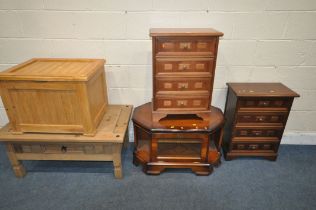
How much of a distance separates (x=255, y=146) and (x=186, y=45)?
1.18 metres

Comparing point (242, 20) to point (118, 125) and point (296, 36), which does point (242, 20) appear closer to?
point (296, 36)

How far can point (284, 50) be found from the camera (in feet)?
6.07

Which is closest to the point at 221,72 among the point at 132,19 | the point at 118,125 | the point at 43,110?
the point at 132,19

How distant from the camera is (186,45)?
1.44 meters

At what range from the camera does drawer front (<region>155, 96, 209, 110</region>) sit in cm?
162

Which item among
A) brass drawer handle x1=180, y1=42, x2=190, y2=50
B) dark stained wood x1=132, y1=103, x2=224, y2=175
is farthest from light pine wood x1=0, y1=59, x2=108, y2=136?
brass drawer handle x1=180, y1=42, x2=190, y2=50

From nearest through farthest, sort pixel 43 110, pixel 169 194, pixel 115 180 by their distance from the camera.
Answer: pixel 43 110 → pixel 169 194 → pixel 115 180

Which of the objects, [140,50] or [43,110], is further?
[140,50]

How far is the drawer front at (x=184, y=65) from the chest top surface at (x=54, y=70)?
50cm

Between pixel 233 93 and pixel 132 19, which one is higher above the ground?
pixel 132 19

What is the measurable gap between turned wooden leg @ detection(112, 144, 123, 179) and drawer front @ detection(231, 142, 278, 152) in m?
1.04

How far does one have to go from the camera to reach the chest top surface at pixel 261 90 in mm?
1688

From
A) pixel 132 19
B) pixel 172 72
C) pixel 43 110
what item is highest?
pixel 132 19

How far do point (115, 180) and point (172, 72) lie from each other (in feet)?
3.36
